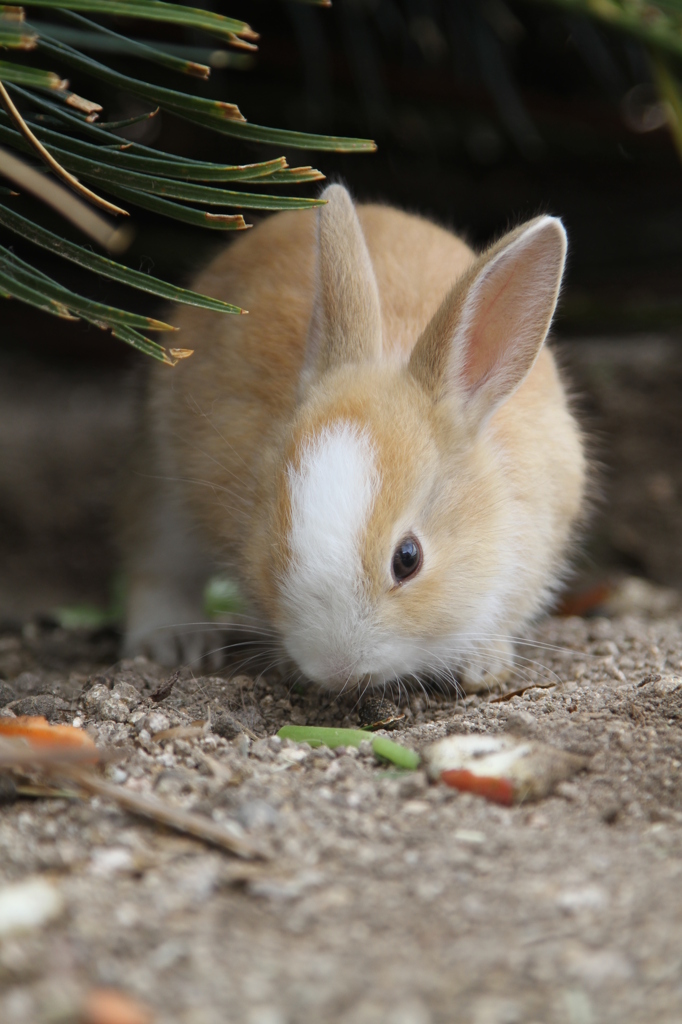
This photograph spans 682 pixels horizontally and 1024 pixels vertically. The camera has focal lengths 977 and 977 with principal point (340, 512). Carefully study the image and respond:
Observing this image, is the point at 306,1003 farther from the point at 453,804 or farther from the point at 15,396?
the point at 15,396

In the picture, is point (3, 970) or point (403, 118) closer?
point (3, 970)

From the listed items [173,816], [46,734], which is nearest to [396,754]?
[173,816]

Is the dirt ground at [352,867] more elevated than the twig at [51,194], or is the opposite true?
the twig at [51,194]

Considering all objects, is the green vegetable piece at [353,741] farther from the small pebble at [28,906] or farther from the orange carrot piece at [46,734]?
the small pebble at [28,906]

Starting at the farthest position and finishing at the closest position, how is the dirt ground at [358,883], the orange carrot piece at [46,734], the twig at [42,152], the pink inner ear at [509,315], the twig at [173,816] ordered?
the pink inner ear at [509,315]
the twig at [42,152]
the orange carrot piece at [46,734]
the twig at [173,816]
the dirt ground at [358,883]

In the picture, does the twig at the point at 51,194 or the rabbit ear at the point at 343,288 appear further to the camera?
the rabbit ear at the point at 343,288

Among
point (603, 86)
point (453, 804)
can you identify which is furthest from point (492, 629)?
point (603, 86)

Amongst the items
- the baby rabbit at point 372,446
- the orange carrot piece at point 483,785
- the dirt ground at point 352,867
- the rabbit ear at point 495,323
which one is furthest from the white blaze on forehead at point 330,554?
the orange carrot piece at point 483,785
